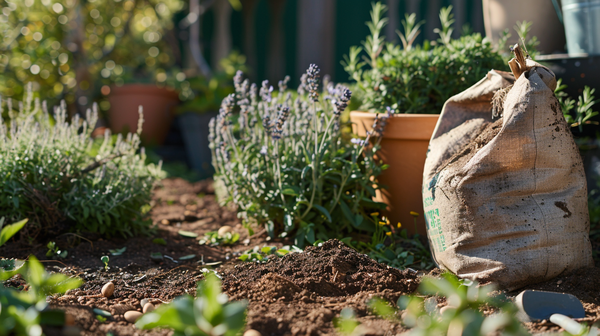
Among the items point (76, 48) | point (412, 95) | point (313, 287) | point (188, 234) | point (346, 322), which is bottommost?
point (188, 234)

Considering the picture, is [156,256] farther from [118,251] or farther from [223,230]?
[223,230]

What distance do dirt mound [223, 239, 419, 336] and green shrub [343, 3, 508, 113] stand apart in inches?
33.6

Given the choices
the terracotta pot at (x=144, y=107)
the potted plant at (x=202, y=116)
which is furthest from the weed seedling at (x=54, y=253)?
the terracotta pot at (x=144, y=107)

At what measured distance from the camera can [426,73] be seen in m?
2.20

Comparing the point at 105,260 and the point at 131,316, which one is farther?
the point at 105,260

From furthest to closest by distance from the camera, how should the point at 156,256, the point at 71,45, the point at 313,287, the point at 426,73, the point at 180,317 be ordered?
the point at 71,45 → the point at 426,73 → the point at 156,256 → the point at 313,287 → the point at 180,317

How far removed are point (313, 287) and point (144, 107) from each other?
3715 mm

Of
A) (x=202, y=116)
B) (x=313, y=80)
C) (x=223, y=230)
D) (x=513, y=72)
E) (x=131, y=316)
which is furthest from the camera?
(x=202, y=116)

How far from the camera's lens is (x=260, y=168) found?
7.44 ft

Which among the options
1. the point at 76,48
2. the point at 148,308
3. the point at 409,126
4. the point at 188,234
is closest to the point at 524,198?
the point at 409,126

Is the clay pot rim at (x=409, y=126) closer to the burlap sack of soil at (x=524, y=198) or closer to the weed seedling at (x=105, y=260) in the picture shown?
the burlap sack of soil at (x=524, y=198)

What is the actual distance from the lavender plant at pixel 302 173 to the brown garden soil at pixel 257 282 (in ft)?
0.64

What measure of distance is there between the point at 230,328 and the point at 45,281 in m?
0.49

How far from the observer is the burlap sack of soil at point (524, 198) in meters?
1.55
